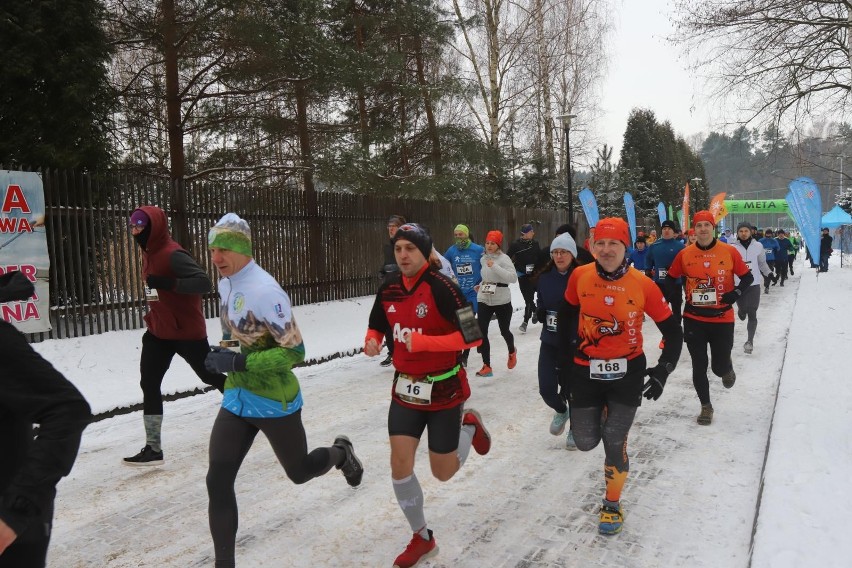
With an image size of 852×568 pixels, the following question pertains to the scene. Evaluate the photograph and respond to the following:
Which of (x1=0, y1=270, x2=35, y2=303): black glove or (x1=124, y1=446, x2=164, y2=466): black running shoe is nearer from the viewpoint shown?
(x1=0, y1=270, x2=35, y2=303): black glove

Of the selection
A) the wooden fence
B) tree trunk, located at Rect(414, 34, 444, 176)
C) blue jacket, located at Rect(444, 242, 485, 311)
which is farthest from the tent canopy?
blue jacket, located at Rect(444, 242, 485, 311)

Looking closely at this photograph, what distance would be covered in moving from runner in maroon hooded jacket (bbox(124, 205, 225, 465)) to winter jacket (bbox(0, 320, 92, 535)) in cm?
300

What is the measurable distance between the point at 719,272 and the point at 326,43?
9.14 m

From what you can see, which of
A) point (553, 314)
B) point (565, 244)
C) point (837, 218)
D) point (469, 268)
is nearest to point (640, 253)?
point (469, 268)

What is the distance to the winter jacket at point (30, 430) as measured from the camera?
63.2 inches

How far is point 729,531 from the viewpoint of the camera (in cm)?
373

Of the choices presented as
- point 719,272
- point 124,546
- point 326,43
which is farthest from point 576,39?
point 124,546

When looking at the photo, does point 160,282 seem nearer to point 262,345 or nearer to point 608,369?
point 262,345

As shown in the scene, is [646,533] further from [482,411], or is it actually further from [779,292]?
[779,292]

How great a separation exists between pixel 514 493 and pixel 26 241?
23.0 feet

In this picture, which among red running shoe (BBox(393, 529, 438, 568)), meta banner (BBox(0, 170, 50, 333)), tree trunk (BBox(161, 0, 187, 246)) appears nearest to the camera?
red running shoe (BBox(393, 529, 438, 568))

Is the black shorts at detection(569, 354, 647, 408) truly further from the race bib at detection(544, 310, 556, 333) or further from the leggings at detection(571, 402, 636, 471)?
the race bib at detection(544, 310, 556, 333)

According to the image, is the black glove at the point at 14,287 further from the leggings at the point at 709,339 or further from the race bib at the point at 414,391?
the leggings at the point at 709,339

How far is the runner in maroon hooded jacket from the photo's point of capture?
15.4ft
